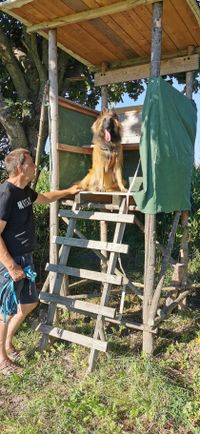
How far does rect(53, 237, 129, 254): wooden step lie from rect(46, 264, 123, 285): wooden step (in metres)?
0.25

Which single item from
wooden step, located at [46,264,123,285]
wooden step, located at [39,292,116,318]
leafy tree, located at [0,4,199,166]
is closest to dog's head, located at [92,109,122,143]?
leafy tree, located at [0,4,199,166]

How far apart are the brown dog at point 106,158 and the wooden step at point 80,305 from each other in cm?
136

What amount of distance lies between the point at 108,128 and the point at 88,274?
178cm

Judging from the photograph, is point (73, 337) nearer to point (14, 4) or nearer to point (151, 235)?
point (151, 235)

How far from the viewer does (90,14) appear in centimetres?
435

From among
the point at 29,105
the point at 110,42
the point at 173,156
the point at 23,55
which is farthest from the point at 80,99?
the point at 173,156

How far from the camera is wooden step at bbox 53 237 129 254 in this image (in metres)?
4.04

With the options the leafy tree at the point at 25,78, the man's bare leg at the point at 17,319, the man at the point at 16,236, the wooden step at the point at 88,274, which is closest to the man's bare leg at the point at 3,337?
the man at the point at 16,236

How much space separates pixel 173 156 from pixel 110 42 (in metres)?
1.98

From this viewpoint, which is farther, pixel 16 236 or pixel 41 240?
pixel 41 240

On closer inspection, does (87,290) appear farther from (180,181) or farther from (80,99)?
(80,99)

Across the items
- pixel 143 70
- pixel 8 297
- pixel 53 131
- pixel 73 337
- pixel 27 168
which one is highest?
pixel 143 70

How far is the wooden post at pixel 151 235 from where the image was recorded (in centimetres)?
407

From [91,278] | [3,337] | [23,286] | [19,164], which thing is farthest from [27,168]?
[3,337]
